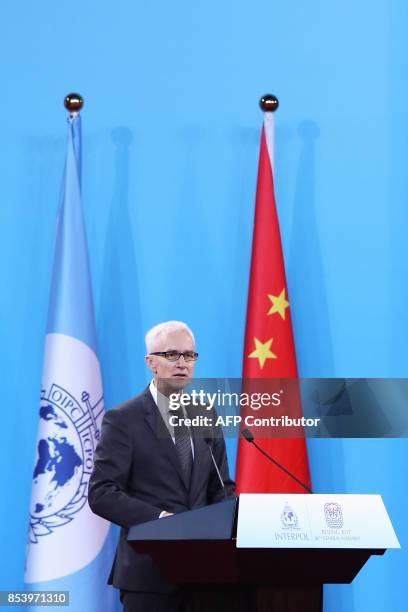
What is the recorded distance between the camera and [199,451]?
2729mm

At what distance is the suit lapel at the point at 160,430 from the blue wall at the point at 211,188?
1.24 metres

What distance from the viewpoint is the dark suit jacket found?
2537 mm

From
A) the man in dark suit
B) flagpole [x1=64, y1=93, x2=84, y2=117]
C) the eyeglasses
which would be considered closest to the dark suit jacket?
the man in dark suit

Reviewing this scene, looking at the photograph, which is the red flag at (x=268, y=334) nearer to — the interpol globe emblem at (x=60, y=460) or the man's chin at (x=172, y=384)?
the interpol globe emblem at (x=60, y=460)

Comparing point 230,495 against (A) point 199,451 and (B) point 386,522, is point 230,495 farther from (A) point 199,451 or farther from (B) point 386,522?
(B) point 386,522

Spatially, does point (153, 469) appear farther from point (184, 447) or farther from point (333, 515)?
point (333, 515)

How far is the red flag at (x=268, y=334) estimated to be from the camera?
12.0 feet

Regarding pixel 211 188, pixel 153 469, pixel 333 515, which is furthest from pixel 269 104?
pixel 333 515

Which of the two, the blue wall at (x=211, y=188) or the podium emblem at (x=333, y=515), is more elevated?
the blue wall at (x=211, y=188)

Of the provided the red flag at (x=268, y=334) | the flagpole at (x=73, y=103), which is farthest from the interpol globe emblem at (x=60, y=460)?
the flagpole at (x=73, y=103)

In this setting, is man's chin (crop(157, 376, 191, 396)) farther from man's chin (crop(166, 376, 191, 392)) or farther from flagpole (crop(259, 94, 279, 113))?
flagpole (crop(259, 94, 279, 113))

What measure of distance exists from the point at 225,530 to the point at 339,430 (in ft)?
6.26

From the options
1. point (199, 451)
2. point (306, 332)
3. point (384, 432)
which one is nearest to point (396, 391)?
point (384, 432)

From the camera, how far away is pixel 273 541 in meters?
1.94
